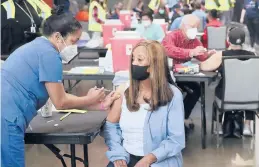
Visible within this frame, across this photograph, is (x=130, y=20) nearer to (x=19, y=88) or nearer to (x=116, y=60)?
(x=116, y=60)

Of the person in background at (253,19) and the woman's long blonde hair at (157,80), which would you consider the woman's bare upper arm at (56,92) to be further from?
the person in background at (253,19)

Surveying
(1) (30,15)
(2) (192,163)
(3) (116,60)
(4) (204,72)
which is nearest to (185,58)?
(4) (204,72)

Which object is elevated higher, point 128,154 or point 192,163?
point 128,154

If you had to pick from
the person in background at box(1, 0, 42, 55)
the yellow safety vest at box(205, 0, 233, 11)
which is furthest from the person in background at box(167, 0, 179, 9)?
the person in background at box(1, 0, 42, 55)

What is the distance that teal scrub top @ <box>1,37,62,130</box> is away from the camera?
2510 millimetres

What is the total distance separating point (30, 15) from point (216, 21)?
381cm

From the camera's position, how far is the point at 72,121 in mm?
2887

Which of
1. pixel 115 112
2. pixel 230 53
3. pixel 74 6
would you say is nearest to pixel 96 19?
pixel 230 53

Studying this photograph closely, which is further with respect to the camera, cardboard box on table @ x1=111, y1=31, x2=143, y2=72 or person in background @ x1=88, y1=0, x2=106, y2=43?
person in background @ x1=88, y1=0, x2=106, y2=43

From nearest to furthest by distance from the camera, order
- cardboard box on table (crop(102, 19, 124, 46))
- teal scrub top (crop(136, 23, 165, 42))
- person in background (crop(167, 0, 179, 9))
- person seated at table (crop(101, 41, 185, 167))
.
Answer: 1. person seated at table (crop(101, 41, 185, 167))
2. cardboard box on table (crop(102, 19, 124, 46))
3. teal scrub top (crop(136, 23, 165, 42))
4. person in background (crop(167, 0, 179, 9))

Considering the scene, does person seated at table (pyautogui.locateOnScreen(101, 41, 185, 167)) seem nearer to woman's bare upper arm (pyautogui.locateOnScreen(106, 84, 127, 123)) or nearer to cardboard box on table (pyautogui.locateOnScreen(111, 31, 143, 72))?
woman's bare upper arm (pyautogui.locateOnScreen(106, 84, 127, 123))

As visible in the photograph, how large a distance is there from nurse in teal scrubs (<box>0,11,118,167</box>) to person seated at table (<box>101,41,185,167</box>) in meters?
0.42

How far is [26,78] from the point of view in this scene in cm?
253

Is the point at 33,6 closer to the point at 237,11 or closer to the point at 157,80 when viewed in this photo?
the point at 157,80
